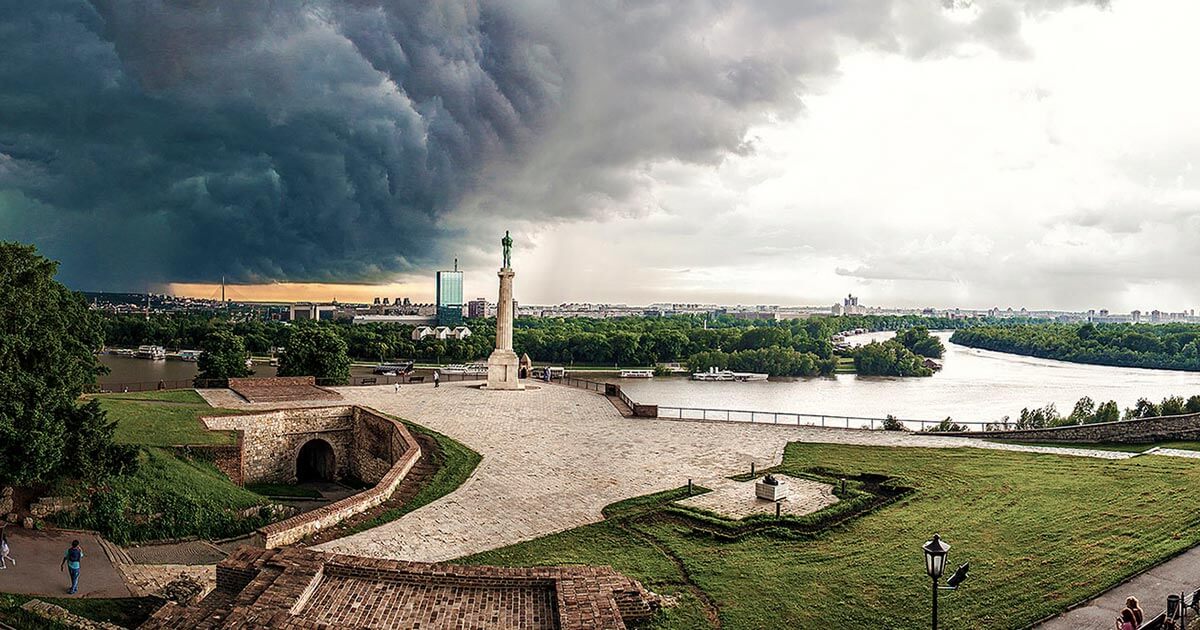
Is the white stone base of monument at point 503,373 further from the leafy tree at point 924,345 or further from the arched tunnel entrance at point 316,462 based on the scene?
the leafy tree at point 924,345

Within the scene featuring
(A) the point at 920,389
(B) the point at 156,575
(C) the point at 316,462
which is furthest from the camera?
(A) the point at 920,389

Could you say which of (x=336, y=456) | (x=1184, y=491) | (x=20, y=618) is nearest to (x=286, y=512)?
(x=336, y=456)

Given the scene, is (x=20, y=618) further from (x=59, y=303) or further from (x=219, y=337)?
(x=219, y=337)

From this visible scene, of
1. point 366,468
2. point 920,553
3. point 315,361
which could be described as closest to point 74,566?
point 366,468

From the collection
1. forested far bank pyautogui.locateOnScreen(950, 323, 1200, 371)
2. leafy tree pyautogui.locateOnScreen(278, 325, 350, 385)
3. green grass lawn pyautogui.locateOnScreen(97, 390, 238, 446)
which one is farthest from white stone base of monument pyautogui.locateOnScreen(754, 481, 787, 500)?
forested far bank pyautogui.locateOnScreen(950, 323, 1200, 371)

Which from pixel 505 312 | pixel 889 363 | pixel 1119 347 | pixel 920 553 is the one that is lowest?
pixel 920 553

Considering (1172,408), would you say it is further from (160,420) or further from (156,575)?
(160,420)
